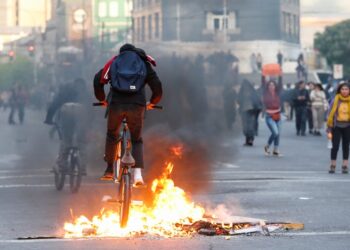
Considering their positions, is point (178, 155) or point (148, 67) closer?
point (148, 67)

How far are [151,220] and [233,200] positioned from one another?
12.3ft

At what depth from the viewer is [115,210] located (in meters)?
13.6

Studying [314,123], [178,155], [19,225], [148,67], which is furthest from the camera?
[314,123]

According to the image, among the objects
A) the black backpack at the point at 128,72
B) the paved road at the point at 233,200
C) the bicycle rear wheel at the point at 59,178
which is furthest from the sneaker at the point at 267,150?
the black backpack at the point at 128,72

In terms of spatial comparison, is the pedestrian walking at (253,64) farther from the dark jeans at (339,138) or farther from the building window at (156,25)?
the dark jeans at (339,138)

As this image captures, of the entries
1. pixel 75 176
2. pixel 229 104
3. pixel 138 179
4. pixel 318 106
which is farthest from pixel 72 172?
pixel 318 106

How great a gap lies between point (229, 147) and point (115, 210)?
18.9 ft

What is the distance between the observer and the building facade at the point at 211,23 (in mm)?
20391

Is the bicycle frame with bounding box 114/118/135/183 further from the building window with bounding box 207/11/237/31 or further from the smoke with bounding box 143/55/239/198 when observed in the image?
the building window with bounding box 207/11/237/31

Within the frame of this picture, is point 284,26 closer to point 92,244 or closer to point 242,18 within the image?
point 242,18

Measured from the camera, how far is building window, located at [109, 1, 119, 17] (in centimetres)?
15550

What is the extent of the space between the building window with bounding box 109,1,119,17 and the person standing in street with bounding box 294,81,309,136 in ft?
377

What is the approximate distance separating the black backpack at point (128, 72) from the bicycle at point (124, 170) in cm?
44

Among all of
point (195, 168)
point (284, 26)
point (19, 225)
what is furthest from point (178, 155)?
point (284, 26)
